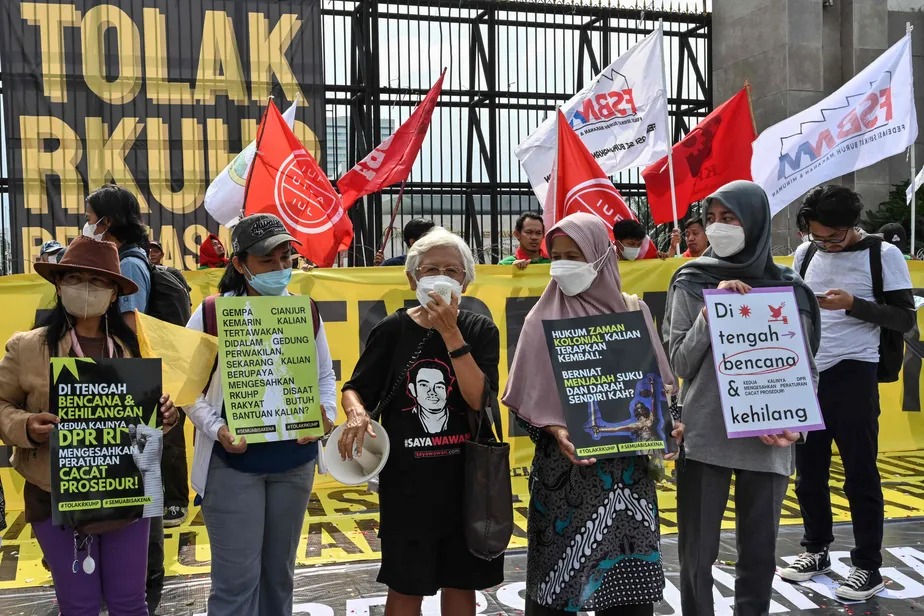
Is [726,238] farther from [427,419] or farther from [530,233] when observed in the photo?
[530,233]

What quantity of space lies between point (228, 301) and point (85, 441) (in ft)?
2.10

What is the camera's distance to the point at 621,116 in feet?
28.9

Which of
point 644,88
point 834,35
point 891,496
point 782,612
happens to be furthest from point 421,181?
point 782,612

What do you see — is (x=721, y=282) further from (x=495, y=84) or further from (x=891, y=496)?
(x=495, y=84)

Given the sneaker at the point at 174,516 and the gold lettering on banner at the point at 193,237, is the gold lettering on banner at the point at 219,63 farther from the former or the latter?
the sneaker at the point at 174,516

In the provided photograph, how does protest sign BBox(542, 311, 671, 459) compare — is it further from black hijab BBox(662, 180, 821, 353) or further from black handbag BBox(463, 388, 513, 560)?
black hijab BBox(662, 180, 821, 353)

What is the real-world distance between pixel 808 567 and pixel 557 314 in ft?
7.87

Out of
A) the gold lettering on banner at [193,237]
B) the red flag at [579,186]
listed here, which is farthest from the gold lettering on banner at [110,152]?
the red flag at [579,186]

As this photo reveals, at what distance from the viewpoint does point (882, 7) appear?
13805 millimetres

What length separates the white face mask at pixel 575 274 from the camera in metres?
3.22

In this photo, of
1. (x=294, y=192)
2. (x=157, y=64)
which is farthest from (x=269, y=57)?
(x=294, y=192)

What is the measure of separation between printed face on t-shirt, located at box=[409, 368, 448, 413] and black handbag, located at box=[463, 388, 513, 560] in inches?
8.1

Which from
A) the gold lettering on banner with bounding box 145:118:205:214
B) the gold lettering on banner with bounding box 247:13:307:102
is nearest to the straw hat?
the gold lettering on banner with bounding box 145:118:205:214

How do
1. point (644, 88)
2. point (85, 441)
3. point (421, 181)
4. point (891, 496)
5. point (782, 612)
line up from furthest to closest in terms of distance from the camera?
point (421, 181)
point (644, 88)
point (891, 496)
point (782, 612)
point (85, 441)
